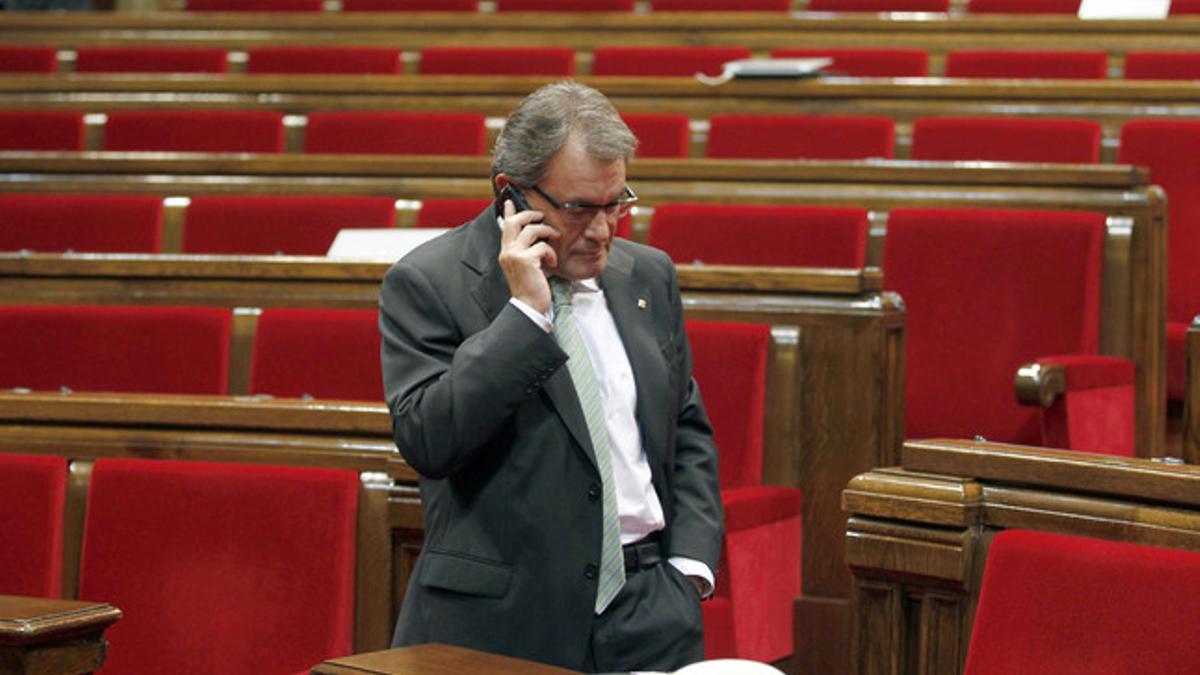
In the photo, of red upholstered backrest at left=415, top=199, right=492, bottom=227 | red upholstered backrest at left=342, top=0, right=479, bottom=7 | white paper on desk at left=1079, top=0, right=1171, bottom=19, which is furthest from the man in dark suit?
red upholstered backrest at left=342, top=0, right=479, bottom=7

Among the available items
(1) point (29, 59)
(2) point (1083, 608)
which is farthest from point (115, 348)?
(1) point (29, 59)

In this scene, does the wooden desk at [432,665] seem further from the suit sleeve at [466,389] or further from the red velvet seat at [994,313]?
the red velvet seat at [994,313]

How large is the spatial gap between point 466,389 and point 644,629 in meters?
0.07

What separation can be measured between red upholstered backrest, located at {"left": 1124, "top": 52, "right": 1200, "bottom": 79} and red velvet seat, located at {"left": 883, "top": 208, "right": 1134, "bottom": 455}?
1.02 feet

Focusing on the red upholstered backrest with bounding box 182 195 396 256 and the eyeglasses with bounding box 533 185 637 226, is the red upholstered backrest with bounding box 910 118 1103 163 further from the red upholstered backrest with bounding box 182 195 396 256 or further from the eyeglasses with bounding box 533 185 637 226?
the eyeglasses with bounding box 533 185 637 226

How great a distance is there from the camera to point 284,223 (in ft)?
2.68

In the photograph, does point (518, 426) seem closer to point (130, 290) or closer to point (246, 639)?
point (246, 639)

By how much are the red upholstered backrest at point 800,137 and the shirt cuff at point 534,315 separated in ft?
1.71

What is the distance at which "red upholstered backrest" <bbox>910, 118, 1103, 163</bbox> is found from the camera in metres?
0.84

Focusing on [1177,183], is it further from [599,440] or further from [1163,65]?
[599,440]

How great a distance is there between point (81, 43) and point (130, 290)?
0.67 metres

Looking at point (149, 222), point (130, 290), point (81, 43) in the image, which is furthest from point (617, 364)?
point (81, 43)

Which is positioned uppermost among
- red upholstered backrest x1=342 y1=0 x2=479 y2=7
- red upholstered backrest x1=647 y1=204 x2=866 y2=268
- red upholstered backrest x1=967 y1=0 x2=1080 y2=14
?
red upholstered backrest x1=342 y1=0 x2=479 y2=7

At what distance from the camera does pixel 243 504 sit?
0.48 metres
